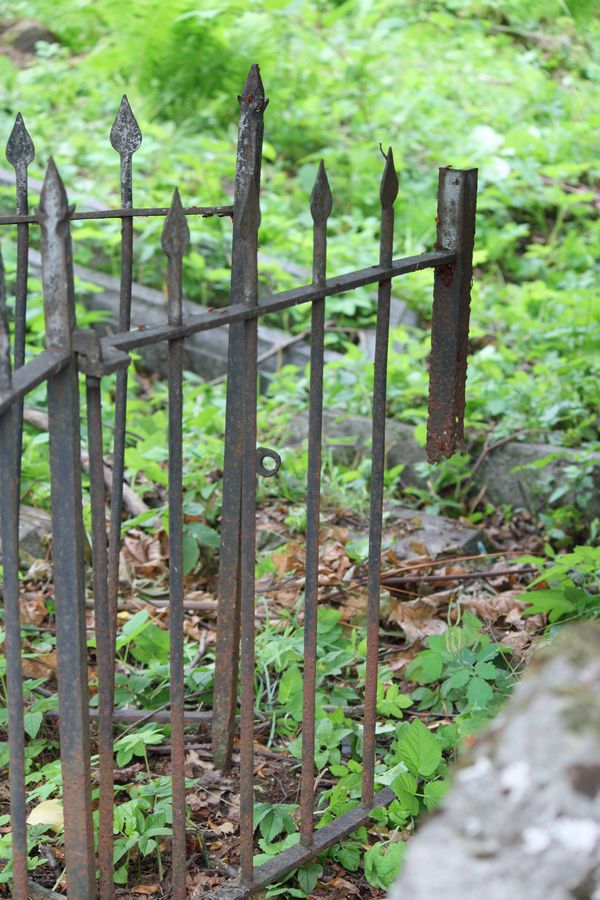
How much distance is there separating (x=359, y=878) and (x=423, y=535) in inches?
58.6

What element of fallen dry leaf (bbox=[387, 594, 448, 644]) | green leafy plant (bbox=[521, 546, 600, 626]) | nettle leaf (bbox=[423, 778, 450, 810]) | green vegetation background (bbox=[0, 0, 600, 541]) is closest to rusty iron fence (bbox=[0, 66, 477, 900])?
nettle leaf (bbox=[423, 778, 450, 810])

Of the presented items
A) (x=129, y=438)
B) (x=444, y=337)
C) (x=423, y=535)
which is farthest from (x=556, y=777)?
(x=129, y=438)

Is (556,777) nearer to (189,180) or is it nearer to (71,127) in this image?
(189,180)

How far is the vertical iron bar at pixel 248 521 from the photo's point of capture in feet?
6.29

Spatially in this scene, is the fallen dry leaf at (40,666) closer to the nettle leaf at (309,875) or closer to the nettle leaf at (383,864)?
the nettle leaf at (309,875)

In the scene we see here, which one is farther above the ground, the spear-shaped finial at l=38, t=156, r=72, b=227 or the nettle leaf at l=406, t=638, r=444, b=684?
the spear-shaped finial at l=38, t=156, r=72, b=227

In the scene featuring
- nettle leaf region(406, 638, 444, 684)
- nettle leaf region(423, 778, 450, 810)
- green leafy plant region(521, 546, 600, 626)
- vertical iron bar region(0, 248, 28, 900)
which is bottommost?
nettle leaf region(423, 778, 450, 810)

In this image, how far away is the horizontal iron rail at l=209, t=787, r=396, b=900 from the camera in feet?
7.07

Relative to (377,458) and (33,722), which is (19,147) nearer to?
(377,458)

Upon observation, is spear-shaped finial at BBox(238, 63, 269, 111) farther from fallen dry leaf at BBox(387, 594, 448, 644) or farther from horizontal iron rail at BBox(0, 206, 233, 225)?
fallen dry leaf at BBox(387, 594, 448, 644)

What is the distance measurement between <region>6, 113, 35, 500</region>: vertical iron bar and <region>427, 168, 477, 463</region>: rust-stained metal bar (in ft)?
3.03

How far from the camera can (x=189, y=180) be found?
638 cm

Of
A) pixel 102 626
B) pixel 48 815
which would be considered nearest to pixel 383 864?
pixel 48 815

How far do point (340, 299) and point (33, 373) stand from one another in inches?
155
